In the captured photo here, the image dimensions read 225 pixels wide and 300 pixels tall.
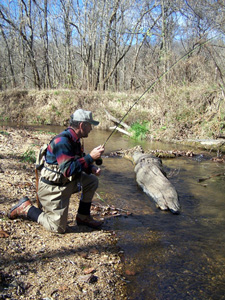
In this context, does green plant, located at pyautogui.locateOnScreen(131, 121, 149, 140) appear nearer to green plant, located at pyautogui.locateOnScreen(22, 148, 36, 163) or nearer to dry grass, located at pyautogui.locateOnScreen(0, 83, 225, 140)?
dry grass, located at pyautogui.locateOnScreen(0, 83, 225, 140)

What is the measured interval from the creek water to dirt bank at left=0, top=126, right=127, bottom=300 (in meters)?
0.20

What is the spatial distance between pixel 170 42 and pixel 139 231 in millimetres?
22223

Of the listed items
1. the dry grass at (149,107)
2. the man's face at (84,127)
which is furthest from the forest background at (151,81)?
the man's face at (84,127)

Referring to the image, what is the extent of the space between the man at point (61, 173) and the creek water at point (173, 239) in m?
0.92

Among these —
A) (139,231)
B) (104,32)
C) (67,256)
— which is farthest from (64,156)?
(104,32)

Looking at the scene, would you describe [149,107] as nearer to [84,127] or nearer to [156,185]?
[156,185]

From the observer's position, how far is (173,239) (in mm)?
3648

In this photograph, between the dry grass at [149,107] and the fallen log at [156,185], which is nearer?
the fallen log at [156,185]

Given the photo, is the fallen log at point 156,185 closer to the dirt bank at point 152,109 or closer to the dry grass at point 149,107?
the dirt bank at point 152,109

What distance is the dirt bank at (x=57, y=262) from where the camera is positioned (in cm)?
234

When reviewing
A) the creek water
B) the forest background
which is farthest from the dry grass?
the creek water

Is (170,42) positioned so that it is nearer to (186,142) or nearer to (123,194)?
(186,142)

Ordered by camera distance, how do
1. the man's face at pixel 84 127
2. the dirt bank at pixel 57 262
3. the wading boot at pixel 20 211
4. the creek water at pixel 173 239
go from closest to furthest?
the dirt bank at pixel 57 262, the creek water at pixel 173 239, the man's face at pixel 84 127, the wading boot at pixel 20 211

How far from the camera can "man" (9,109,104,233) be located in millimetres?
3109
